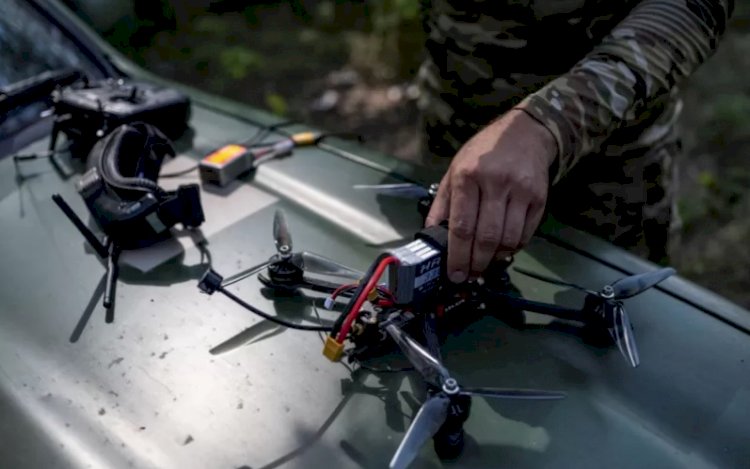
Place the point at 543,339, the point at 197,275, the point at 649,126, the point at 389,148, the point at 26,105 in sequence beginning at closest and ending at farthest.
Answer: the point at 543,339 → the point at 197,275 → the point at 649,126 → the point at 26,105 → the point at 389,148

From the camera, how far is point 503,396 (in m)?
0.77

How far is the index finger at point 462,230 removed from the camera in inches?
35.9

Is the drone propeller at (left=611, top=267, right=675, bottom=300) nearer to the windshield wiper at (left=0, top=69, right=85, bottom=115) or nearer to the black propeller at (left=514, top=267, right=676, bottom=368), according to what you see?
the black propeller at (left=514, top=267, right=676, bottom=368)

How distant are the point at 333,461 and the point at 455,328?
10.9 inches

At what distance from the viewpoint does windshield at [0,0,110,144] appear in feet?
4.67

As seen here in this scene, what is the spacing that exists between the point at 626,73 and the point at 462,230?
0.41 metres

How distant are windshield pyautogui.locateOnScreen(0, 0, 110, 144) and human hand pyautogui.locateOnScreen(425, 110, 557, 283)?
1.04 m

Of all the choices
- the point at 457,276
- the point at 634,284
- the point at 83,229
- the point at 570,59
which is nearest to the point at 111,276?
the point at 83,229

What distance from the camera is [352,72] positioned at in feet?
12.3

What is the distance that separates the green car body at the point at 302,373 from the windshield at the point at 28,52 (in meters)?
0.38

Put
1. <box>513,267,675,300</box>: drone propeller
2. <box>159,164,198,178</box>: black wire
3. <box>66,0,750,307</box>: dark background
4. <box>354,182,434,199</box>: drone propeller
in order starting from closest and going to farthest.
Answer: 1. <box>513,267,675,300</box>: drone propeller
2. <box>354,182,434,199</box>: drone propeller
3. <box>159,164,198,178</box>: black wire
4. <box>66,0,750,307</box>: dark background

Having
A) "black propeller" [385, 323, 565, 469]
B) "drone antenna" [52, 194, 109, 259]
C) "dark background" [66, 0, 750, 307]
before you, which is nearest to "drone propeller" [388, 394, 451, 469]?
"black propeller" [385, 323, 565, 469]

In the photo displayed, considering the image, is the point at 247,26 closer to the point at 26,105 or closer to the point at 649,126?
the point at 26,105

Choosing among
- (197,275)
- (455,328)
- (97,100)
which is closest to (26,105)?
(97,100)
